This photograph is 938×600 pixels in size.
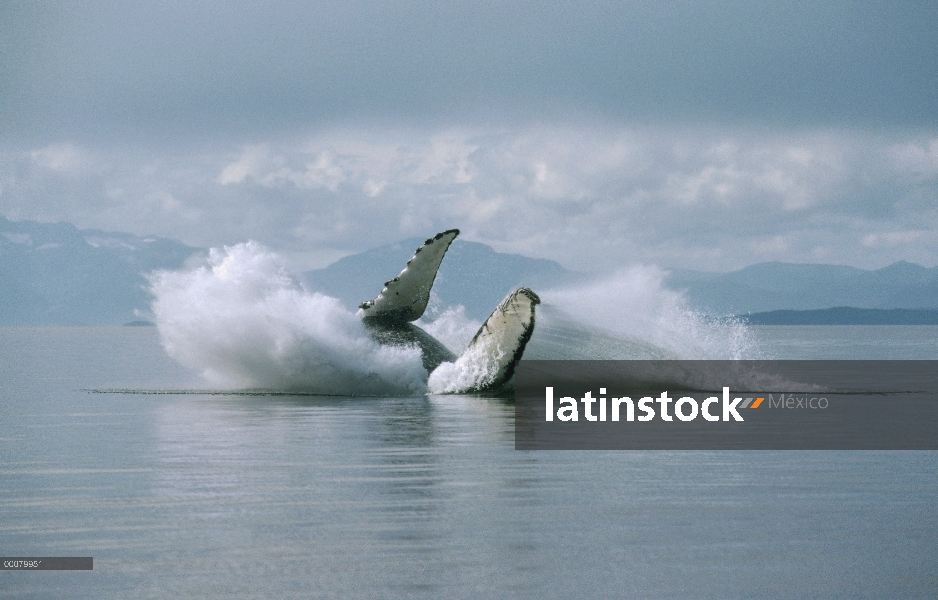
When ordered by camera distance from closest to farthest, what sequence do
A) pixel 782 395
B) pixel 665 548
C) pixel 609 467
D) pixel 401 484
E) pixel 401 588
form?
pixel 401 588 < pixel 665 548 < pixel 401 484 < pixel 609 467 < pixel 782 395

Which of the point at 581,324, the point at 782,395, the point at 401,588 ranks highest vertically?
the point at 581,324

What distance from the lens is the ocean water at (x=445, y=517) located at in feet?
24.2

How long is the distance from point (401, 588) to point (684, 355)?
60.4 ft

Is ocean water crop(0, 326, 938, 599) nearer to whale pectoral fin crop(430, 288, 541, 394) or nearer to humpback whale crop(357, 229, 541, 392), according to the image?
whale pectoral fin crop(430, 288, 541, 394)

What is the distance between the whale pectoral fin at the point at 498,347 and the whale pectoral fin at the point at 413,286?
1.51 meters

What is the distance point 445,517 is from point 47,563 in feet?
10.2

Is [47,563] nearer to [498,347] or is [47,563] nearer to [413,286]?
[498,347]

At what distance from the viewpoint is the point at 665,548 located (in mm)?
8250

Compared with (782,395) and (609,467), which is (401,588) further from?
(782,395)

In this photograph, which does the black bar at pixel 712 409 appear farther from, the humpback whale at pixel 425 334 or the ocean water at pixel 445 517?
the ocean water at pixel 445 517

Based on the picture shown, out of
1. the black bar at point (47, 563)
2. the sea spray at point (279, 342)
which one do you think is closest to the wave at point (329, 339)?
the sea spray at point (279, 342)

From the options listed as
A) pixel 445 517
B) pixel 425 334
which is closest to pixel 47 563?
pixel 445 517

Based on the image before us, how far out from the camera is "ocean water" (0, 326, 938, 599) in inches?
291

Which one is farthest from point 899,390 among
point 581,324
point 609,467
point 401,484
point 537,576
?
point 537,576
